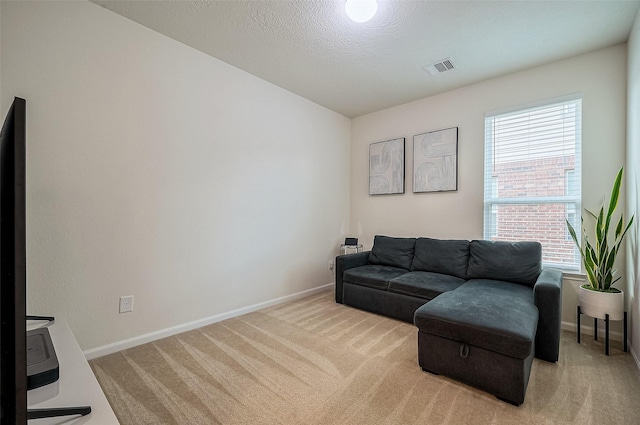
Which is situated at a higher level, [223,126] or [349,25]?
[349,25]

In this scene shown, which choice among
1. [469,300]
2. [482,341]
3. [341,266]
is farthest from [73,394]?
[341,266]

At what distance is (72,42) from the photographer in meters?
2.05

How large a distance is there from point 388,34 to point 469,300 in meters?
2.32

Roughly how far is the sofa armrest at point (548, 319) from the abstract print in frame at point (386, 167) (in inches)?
83.5

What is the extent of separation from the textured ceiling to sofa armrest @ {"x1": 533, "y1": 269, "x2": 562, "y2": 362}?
2.12 metres

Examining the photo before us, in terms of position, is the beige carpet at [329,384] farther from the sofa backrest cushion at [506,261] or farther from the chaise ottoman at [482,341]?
the sofa backrest cushion at [506,261]

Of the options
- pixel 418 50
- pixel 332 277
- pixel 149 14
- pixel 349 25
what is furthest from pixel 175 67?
pixel 332 277

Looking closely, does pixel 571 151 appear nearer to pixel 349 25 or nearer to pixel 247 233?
pixel 349 25

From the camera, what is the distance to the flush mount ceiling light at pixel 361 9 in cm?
200

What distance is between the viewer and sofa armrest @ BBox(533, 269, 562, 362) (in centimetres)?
206

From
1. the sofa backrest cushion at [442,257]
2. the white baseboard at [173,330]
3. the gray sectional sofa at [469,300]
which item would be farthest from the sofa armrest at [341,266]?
the sofa backrest cushion at [442,257]

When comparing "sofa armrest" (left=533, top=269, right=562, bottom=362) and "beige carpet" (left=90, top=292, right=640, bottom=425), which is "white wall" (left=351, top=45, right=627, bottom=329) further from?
"beige carpet" (left=90, top=292, right=640, bottom=425)

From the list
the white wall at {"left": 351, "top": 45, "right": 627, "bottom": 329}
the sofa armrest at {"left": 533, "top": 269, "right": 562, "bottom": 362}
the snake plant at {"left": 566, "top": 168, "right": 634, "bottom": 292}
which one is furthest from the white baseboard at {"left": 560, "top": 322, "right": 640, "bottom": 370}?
the sofa armrest at {"left": 533, "top": 269, "right": 562, "bottom": 362}

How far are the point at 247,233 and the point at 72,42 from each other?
2.10m
